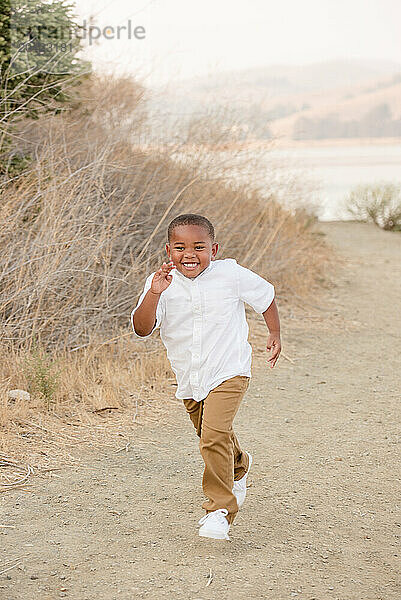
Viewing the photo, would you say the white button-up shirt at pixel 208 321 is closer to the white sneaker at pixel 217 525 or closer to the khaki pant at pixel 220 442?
the khaki pant at pixel 220 442

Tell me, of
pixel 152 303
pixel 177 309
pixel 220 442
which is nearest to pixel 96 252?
pixel 177 309

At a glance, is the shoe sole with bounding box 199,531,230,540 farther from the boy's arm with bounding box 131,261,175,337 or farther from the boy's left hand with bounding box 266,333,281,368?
the boy's arm with bounding box 131,261,175,337

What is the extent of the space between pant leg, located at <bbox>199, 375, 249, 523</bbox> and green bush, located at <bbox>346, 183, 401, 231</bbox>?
12.5 m

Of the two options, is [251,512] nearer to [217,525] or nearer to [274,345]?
[217,525]

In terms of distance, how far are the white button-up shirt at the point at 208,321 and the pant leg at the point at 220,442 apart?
48 millimetres

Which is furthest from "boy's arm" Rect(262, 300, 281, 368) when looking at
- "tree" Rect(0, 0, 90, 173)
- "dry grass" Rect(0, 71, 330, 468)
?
"tree" Rect(0, 0, 90, 173)

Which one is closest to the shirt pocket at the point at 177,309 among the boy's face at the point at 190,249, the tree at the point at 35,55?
the boy's face at the point at 190,249

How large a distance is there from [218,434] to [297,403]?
239 cm

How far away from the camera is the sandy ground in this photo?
3.07 m

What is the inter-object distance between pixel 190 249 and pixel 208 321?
302 millimetres

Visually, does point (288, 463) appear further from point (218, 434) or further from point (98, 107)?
point (98, 107)

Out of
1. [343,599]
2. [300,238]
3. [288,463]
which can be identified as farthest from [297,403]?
[300,238]

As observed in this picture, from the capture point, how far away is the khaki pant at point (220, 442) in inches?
127

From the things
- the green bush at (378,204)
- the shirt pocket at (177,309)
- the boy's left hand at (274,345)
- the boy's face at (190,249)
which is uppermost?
the boy's face at (190,249)
